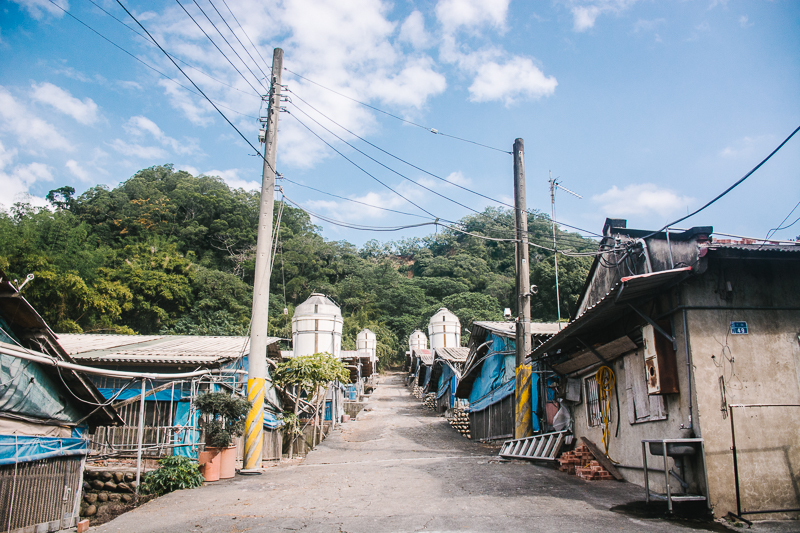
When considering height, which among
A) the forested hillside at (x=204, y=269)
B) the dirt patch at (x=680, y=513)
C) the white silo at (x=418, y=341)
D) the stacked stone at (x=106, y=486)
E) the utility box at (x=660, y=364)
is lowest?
the stacked stone at (x=106, y=486)

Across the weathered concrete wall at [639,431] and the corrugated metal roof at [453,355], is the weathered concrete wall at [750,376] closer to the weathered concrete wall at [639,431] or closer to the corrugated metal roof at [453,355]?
the weathered concrete wall at [639,431]

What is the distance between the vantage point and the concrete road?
6.27 meters

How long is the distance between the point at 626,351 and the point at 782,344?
7.71 feet

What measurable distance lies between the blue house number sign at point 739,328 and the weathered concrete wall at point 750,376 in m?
0.06

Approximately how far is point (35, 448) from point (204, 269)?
1840 inches

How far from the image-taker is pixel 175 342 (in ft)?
62.3

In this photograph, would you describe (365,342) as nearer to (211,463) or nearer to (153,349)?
(153,349)

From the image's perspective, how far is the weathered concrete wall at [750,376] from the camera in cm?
676

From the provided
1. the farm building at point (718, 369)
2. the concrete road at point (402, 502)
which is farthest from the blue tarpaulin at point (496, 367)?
the farm building at point (718, 369)

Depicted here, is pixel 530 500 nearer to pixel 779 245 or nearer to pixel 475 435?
pixel 779 245

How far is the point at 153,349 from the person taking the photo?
1680cm

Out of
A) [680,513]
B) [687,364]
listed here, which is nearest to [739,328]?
[687,364]

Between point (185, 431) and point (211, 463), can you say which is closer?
point (211, 463)

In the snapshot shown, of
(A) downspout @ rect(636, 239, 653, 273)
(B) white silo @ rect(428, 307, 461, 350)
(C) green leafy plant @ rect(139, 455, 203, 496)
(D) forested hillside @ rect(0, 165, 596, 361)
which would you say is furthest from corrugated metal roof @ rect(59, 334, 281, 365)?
(B) white silo @ rect(428, 307, 461, 350)
